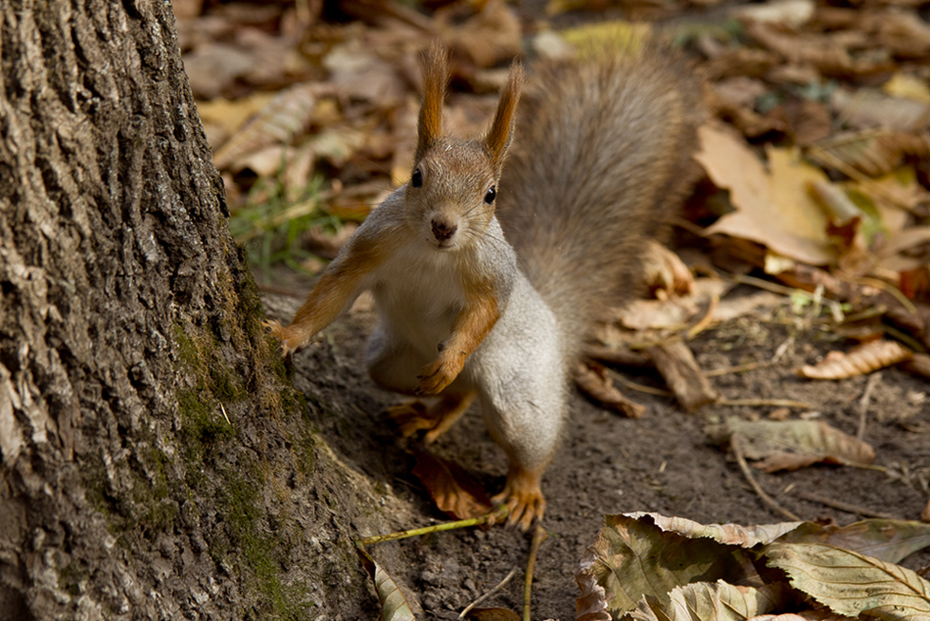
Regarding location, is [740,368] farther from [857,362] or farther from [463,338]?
[463,338]

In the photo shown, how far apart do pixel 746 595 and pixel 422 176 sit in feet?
2.88

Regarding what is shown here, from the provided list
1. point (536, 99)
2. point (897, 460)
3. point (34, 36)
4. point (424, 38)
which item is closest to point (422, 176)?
point (34, 36)

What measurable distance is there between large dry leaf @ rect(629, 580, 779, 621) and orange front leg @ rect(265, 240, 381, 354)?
743 millimetres

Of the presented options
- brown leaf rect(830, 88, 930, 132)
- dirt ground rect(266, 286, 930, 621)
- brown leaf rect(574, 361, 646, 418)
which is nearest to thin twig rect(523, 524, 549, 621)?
dirt ground rect(266, 286, 930, 621)

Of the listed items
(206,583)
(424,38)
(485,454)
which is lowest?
(485,454)

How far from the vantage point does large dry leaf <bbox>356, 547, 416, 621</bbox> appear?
126cm

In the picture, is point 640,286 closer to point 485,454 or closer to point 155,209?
point 485,454

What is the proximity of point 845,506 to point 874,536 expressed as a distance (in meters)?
0.22

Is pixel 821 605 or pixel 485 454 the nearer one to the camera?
pixel 821 605

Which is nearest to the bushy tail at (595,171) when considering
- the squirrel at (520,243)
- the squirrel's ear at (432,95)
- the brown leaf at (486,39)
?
the squirrel at (520,243)

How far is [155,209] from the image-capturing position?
1.08 metres

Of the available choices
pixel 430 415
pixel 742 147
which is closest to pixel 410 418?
pixel 430 415

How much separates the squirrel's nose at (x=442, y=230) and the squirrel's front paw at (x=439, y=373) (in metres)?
0.24

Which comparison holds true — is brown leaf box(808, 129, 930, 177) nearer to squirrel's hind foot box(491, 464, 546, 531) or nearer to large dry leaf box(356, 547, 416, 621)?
squirrel's hind foot box(491, 464, 546, 531)
